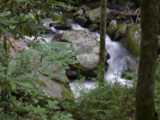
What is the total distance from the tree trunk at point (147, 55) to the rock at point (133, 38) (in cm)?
852

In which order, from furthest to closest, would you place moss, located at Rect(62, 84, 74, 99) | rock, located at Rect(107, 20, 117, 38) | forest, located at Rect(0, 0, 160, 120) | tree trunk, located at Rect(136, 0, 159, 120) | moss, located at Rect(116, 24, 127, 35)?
rock, located at Rect(107, 20, 117, 38), moss, located at Rect(116, 24, 127, 35), moss, located at Rect(62, 84, 74, 99), tree trunk, located at Rect(136, 0, 159, 120), forest, located at Rect(0, 0, 160, 120)

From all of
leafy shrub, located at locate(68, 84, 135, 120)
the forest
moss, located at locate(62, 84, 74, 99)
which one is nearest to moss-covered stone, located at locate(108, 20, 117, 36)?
the forest

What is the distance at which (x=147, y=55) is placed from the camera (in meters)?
2.84

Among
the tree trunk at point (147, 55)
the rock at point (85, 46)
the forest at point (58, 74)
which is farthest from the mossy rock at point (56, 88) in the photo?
the rock at point (85, 46)

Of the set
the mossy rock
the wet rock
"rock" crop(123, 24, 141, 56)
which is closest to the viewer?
the mossy rock

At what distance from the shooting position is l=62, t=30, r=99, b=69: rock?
33.3 ft

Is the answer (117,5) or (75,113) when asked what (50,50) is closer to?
(75,113)

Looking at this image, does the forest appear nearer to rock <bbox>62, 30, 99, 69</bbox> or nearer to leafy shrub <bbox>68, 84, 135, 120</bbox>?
leafy shrub <bbox>68, 84, 135, 120</bbox>

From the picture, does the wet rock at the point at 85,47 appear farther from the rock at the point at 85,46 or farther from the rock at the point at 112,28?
the rock at the point at 112,28

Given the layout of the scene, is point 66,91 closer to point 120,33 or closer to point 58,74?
point 58,74

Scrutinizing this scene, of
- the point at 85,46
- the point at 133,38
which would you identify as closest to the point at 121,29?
the point at 133,38

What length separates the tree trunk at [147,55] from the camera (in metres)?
2.78

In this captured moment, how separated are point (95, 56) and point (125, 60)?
1686 millimetres

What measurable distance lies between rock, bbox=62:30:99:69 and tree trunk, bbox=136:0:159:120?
6.83 meters
